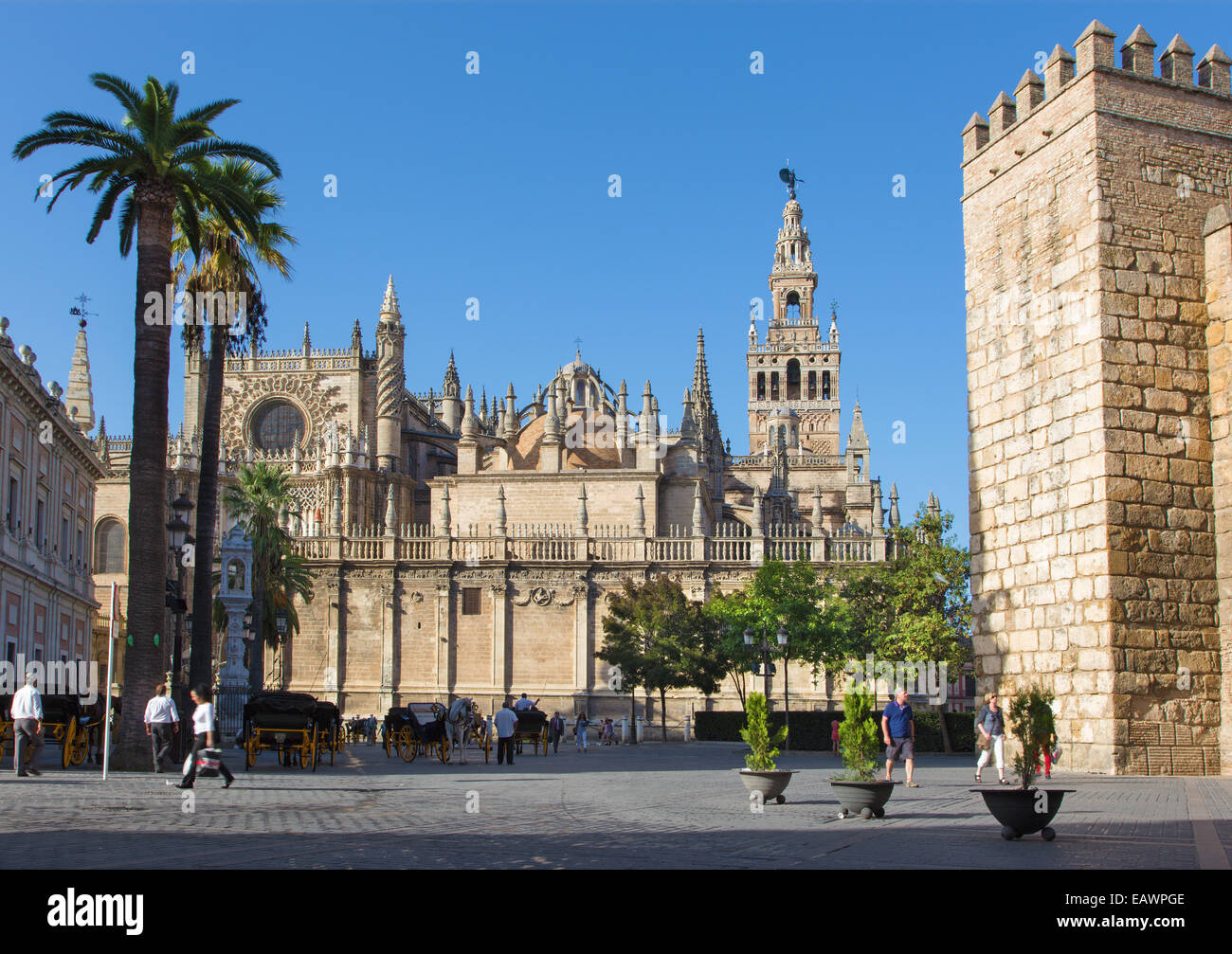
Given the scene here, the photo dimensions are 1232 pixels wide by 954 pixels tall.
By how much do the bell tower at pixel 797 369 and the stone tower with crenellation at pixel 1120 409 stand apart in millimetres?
88584

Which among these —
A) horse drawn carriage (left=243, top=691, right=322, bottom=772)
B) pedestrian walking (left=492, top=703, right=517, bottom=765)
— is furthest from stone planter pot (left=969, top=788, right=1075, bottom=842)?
pedestrian walking (left=492, top=703, right=517, bottom=765)

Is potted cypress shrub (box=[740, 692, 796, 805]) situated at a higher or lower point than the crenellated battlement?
lower

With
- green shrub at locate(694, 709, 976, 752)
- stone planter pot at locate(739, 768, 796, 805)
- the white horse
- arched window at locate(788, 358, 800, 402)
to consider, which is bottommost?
green shrub at locate(694, 709, 976, 752)

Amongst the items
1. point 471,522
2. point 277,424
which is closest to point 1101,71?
point 471,522

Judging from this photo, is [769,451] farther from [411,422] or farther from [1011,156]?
[1011,156]

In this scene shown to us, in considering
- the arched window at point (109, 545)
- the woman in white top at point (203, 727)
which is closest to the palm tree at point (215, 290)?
the woman in white top at point (203, 727)

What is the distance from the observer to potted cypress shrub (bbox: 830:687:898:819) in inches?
483

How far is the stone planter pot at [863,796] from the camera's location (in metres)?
12.6

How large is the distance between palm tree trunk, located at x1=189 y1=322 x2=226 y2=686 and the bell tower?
86827mm

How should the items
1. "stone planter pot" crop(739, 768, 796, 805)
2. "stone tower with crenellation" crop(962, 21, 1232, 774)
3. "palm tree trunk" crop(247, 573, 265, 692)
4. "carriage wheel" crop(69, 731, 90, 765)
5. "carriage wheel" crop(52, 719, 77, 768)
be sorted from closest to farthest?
"stone planter pot" crop(739, 768, 796, 805), "stone tower with crenellation" crop(962, 21, 1232, 774), "carriage wheel" crop(52, 719, 77, 768), "carriage wheel" crop(69, 731, 90, 765), "palm tree trunk" crop(247, 573, 265, 692)

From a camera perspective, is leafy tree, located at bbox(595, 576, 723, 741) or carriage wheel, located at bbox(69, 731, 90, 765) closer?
carriage wheel, located at bbox(69, 731, 90, 765)

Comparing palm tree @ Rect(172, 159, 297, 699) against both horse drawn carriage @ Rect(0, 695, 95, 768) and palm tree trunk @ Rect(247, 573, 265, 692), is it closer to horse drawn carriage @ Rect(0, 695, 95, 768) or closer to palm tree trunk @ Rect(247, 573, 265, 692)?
horse drawn carriage @ Rect(0, 695, 95, 768)

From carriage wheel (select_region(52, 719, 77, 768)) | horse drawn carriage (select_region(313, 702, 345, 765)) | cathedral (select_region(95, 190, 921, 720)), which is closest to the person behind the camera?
carriage wheel (select_region(52, 719, 77, 768))

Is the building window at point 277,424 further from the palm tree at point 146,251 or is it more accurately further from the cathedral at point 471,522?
the palm tree at point 146,251
